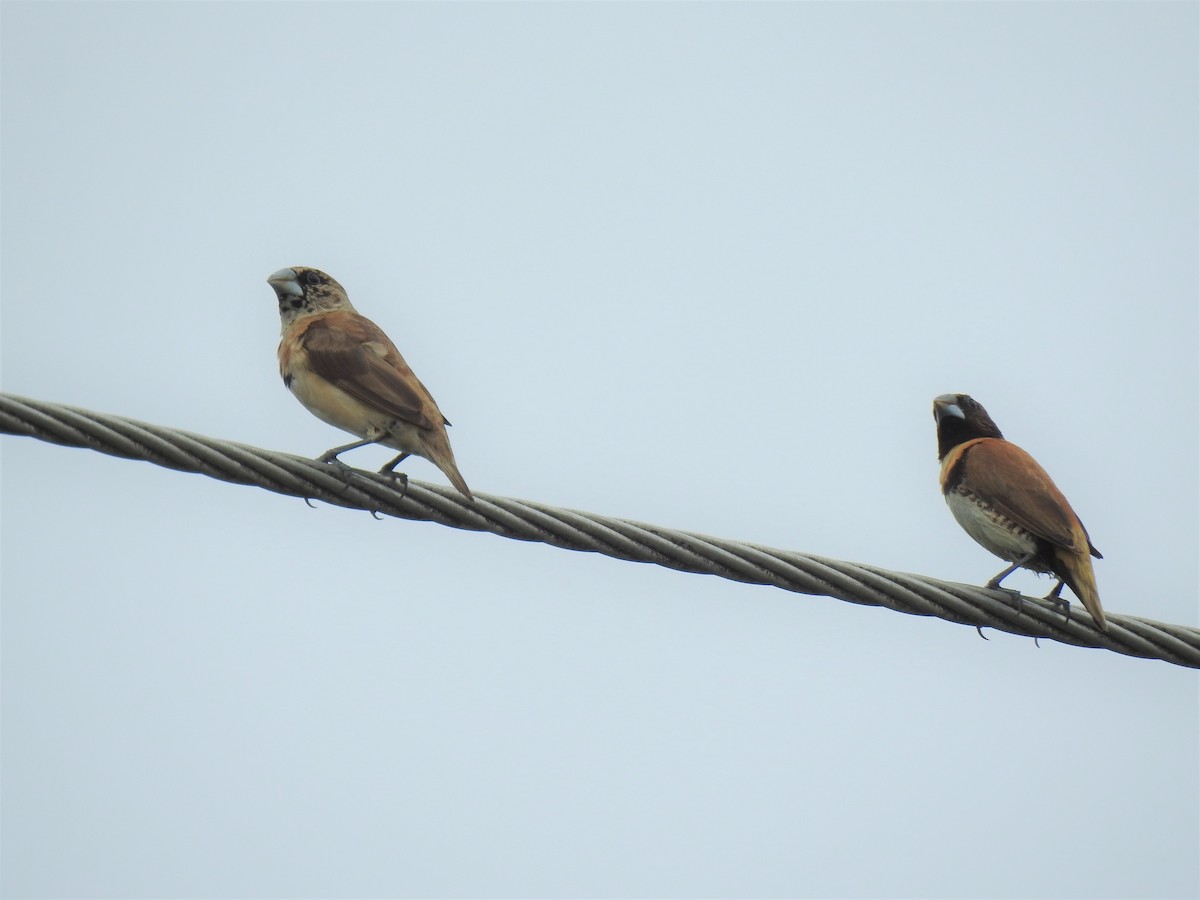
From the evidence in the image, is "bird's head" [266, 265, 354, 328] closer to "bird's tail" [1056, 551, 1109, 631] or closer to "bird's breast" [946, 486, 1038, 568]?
"bird's breast" [946, 486, 1038, 568]

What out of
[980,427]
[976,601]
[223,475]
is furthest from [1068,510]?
[223,475]

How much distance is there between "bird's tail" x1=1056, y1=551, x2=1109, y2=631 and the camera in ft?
20.8

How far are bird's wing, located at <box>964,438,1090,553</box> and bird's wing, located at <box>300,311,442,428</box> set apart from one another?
9.43 ft

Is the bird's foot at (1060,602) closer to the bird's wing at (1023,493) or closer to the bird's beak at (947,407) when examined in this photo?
the bird's wing at (1023,493)

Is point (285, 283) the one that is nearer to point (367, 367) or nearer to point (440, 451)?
point (367, 367)

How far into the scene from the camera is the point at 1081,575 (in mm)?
6656

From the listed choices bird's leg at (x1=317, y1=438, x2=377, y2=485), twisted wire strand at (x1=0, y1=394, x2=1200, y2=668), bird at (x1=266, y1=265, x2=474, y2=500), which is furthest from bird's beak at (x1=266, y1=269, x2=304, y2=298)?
twisted wire strand at (x1=0, y1=394, x2=1200, y2=668)

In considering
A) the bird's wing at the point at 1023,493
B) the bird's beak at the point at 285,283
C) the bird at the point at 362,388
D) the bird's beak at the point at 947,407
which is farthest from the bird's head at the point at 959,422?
the bird's beak at the point at 285,283

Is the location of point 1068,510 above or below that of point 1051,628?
above

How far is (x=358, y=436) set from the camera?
6801 millimetres

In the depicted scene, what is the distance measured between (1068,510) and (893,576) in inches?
102

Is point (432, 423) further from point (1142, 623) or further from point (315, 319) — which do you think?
point (1142, 623)

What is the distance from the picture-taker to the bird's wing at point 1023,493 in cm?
696

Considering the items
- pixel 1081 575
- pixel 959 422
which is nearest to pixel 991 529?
pixel 1081 575
